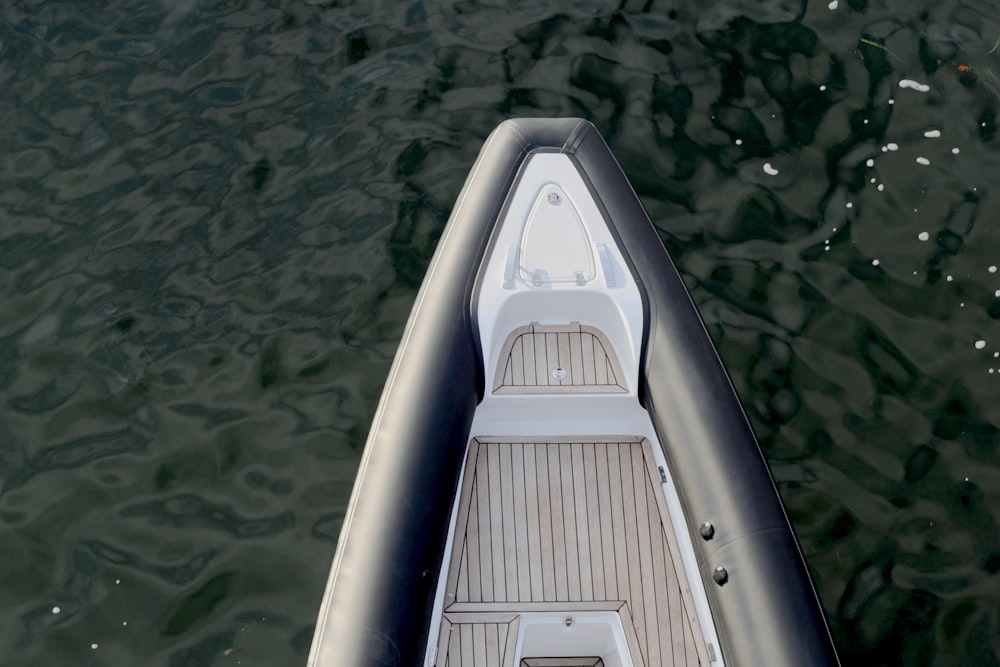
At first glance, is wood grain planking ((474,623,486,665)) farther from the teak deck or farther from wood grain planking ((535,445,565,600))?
wood grain planking ((535,445,565,600))

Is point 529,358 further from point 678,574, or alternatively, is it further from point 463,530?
point 678,574

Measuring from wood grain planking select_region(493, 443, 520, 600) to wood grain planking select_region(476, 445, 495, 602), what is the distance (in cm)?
6

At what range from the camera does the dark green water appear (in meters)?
5.09

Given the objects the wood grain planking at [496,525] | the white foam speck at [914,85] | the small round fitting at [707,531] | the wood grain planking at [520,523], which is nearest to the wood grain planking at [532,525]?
the wood grain planking at [520,523]

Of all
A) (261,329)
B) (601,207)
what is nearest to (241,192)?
(261,329)

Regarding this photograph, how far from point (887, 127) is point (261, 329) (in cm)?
453

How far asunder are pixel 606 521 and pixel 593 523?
0.06 m

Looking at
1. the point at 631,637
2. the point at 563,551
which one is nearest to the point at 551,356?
the point at 563,551

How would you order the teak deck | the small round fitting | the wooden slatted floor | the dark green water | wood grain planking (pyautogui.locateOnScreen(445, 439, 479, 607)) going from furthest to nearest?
the dark green water
the wooden slatted floor
wood grain planking (pyautogui.locateOnScreen(445, 439, 479, 607))
the teak deck
the small round fitting

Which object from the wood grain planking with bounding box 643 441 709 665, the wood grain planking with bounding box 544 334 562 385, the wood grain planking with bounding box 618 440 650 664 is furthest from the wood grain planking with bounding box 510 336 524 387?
the wood grain planking with bounding box 643 441 709 665

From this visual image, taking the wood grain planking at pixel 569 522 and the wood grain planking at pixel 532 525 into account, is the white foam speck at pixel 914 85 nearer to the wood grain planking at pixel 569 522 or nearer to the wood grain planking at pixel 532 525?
the wood grain planking at pixel 569 522

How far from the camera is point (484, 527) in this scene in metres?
4.42

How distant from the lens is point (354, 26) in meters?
7.29

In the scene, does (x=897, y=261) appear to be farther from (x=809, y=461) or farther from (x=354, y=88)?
(x=354, y=88)
